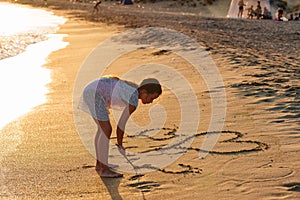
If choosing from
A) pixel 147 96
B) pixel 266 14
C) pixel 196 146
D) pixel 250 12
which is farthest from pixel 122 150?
pixel 250 12

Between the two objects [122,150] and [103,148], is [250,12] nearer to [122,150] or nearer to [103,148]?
[122,150]

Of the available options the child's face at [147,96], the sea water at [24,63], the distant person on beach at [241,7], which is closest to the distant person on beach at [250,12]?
the distant person on beach at [241,7]

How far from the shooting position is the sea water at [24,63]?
8.41 m

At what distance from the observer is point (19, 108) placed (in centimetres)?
801

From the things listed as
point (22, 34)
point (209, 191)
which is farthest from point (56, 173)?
point (22, 34)

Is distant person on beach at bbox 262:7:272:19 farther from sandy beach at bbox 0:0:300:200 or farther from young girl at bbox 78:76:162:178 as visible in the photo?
young girl at bbox 78:76:162:178

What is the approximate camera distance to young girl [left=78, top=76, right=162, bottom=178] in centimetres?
518

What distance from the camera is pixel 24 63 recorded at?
42.8 ft

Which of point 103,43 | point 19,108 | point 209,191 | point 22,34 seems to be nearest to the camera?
point 209,191

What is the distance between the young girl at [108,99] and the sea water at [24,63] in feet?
7.36

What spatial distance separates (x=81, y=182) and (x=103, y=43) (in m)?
11.3

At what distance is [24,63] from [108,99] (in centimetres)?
823

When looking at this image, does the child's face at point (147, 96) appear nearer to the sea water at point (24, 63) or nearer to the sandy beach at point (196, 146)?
the sandy beach at point (196, 146)

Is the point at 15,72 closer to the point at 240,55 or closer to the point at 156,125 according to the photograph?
the point at 240,55
